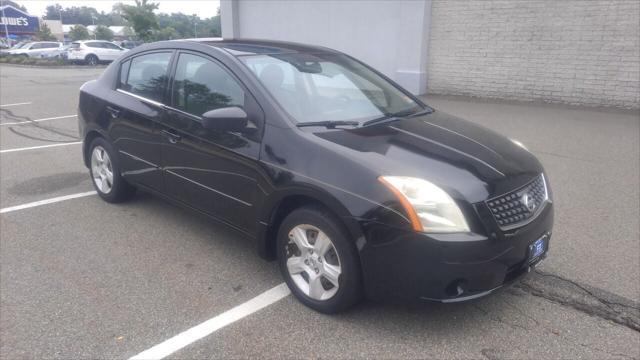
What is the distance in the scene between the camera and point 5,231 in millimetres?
4586

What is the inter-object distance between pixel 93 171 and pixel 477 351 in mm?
4284

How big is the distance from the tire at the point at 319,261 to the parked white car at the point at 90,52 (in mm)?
32081

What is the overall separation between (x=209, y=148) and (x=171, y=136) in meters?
0.53

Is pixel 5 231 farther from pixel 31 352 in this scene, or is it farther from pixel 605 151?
pixel 605 151

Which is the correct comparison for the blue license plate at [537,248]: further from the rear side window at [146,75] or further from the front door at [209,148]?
Result: the rear side window at [146,75]

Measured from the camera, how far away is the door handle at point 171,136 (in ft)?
13.3

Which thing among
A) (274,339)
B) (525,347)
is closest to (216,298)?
(274,339)

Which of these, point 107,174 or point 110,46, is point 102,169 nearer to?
point 107,174

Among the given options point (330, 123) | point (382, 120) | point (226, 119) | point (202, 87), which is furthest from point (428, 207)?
point (202, 87)

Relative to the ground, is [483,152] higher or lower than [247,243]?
higher

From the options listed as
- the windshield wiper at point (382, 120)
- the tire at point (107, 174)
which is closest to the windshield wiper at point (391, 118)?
the windshield wiper at point (382, 120)

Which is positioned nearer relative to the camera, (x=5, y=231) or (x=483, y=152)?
(x=483, y=152)

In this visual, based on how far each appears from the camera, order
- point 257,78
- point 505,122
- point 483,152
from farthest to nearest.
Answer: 1. point 505,122
2. point 257,78
3. point 483,152

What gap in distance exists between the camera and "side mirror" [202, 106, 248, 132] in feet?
11.1
